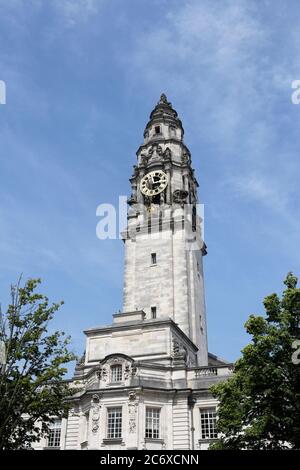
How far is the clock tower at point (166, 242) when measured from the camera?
50.5 metres

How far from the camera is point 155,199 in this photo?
56938 millimetres

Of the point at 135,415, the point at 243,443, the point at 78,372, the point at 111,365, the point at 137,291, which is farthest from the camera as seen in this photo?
the point at 137,291

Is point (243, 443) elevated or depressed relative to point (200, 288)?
depressed

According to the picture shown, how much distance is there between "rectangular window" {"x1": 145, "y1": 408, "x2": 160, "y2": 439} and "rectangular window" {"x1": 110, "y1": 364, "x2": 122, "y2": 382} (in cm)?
318

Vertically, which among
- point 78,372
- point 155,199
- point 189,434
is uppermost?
point 155,199

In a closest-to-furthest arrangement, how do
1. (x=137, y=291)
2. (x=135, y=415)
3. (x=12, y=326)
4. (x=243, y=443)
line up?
(x=12, y=326)
(x=243, y=443)
(x=135, y=415)
(x=137, y=291)

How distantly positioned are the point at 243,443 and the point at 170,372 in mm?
15918

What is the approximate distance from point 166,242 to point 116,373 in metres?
17.9

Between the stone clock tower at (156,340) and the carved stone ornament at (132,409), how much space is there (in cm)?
7

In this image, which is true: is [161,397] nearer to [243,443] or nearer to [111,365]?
[111,365]

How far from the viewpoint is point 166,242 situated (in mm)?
53375

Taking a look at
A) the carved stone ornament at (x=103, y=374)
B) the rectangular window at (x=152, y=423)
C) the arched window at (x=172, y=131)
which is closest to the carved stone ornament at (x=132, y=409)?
the rectangular window at (x=152, y=423)

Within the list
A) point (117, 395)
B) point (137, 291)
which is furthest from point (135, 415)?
point (137, 291)

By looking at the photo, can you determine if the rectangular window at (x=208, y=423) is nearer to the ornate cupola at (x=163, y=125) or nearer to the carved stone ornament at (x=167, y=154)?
the carved stone ornament at (x=167, y=154)
